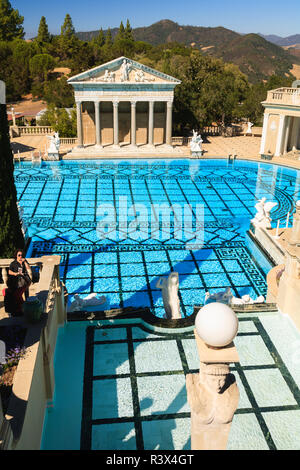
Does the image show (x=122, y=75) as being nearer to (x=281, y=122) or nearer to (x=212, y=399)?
(x=281, y=122)

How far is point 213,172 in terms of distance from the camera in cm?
2788

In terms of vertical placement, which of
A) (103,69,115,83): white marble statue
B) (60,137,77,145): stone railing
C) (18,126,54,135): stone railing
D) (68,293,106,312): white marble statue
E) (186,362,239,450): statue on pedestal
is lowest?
(68,293,106,312): white marble statue

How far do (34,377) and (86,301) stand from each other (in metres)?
6.16

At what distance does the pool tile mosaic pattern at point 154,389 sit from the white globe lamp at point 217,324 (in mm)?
3324

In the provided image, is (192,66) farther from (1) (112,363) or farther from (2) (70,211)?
(1) (112,363)

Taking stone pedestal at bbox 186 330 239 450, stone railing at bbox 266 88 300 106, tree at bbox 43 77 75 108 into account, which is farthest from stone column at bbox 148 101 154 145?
stone pedestal at bbox 186 330 239 450

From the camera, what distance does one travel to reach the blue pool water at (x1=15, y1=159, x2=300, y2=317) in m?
13.8

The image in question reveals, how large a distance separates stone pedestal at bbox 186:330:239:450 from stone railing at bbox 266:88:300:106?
91.4ft

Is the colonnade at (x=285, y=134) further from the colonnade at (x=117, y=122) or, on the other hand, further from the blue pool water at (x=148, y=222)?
the colonnade at (x=117, y=122)

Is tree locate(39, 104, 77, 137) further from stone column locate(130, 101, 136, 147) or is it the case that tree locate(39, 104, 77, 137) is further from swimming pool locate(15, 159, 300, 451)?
swimming pool locate(15, 159, 300, 451)

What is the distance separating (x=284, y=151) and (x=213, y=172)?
7.21 m
